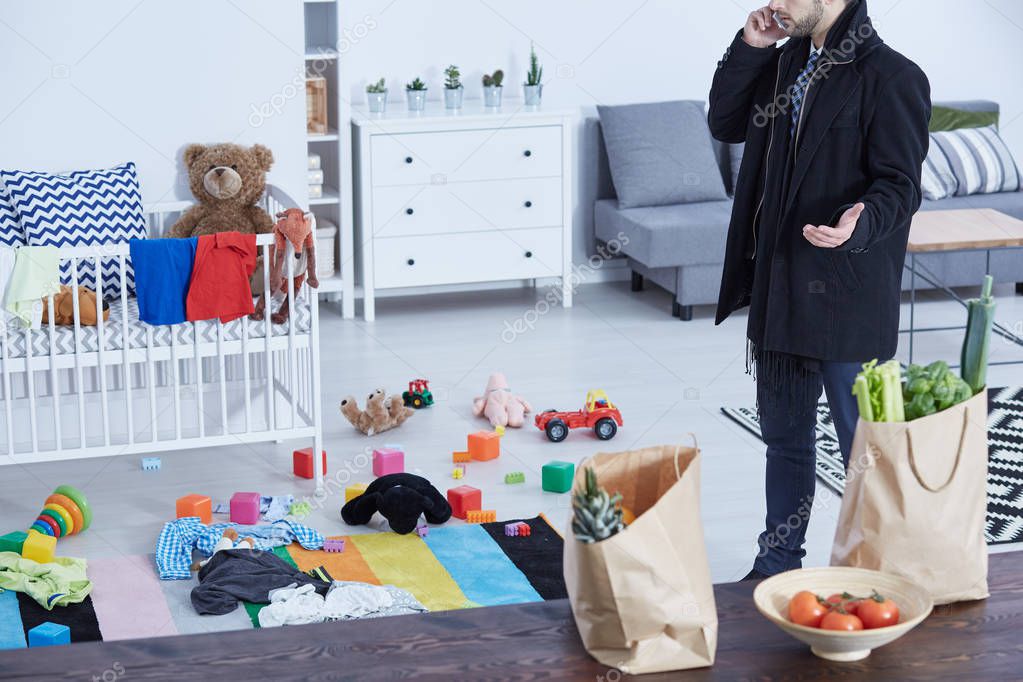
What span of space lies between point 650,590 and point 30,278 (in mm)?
2245

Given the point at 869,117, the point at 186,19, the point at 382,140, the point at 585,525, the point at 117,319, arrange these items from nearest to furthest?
the point at 585,525 < the point at 869,117 < the point at 117,319 < the point at 186,19 < the point at 382,140

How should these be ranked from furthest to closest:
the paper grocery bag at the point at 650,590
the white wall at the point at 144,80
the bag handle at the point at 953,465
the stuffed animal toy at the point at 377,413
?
the stuffed animal toy at the point at 377,413 → the white wall at the point at 144,80 → the bag handle at the point at 953,465 → the paper grocery bag at the point at 650,590

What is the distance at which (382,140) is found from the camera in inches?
199

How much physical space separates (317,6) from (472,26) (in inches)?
24.8

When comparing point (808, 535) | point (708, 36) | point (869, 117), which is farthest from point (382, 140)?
point (869, 117)

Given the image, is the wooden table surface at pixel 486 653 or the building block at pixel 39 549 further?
the building block at pixel 39 549

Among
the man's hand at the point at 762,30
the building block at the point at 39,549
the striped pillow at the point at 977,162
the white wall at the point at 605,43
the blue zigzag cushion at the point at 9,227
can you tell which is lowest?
the building block at the point at 39,549

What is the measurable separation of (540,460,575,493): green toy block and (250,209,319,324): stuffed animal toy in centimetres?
76

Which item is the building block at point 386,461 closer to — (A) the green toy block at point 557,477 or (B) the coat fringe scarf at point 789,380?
(A) the green toy block at point 557,477

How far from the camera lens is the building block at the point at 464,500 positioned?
331 cm

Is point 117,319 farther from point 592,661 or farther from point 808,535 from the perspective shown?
point 592,661

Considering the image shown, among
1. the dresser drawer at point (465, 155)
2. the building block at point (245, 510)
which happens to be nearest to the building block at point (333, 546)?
the building block at point (245, 510)

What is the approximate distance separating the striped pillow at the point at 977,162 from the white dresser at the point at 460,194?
1550 mm

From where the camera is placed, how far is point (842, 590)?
1505mm
